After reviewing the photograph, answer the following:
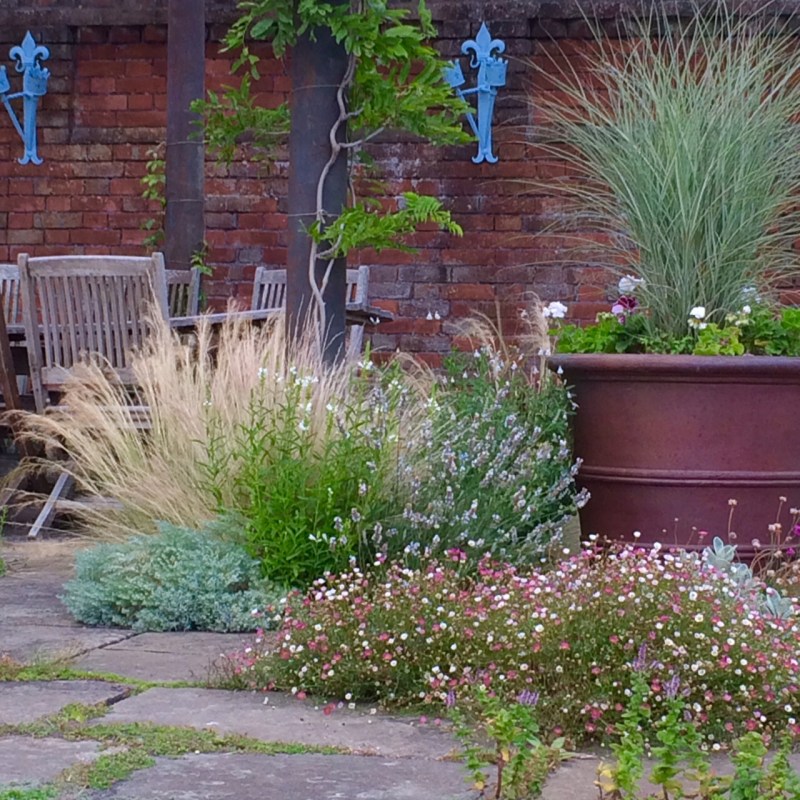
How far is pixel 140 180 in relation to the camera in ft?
23.6

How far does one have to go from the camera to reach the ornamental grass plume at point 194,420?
353cm

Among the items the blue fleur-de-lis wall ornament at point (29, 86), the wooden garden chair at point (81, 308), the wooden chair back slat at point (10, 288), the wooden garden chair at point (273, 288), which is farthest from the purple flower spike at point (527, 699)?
the blue fleur-de-lis wall ornament at point (29, 86)

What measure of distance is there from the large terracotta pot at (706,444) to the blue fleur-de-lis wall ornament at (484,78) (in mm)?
3493

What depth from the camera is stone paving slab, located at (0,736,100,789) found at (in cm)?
188

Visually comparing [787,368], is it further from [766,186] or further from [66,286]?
[66,286]

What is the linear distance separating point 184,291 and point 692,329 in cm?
290

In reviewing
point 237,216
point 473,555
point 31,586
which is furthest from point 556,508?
point 237,216

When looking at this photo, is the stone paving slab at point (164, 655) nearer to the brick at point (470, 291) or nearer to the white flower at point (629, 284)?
the white flower at point (629, 284)

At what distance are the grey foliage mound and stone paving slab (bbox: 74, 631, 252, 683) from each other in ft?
0.16

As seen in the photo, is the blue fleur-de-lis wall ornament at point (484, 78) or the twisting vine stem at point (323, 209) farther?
the blue fleur-de-lis wall ornament at point (484, 78)

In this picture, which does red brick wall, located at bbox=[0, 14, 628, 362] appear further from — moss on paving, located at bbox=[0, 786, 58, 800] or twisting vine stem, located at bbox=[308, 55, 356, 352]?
moss on paving, located at bbox=[0, 786, 58, 800]

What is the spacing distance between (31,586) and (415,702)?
1705mm

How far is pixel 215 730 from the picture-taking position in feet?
7.10

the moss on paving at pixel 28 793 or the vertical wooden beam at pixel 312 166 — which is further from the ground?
the vertical wooden beam at pixel 312 166
